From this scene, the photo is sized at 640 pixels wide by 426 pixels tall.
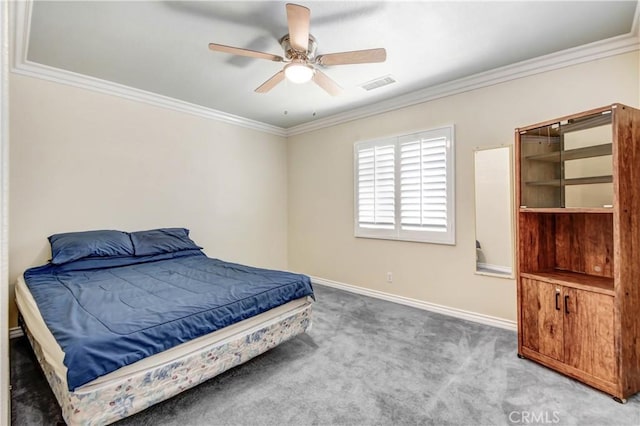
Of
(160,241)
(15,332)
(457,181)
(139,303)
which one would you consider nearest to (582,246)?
(457,181)

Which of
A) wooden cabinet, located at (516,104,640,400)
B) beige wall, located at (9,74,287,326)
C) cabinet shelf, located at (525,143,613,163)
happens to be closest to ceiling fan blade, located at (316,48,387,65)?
wooden cabinet, located at (516,104,640,400)

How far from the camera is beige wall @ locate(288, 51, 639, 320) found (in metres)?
2.74

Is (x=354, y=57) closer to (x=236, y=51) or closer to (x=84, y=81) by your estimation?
(x=236, y=51)

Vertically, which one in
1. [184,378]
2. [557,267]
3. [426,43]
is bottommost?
[184,378]

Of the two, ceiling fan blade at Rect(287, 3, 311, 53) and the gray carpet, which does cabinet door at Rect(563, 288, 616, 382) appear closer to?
the gray carpet

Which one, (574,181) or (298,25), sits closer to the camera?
(298,25)

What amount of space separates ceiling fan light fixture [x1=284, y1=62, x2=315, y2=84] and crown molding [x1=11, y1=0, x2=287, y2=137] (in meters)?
Result: 1.75

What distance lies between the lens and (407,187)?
3762 millimetres

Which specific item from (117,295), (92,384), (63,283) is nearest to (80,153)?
(63,283)

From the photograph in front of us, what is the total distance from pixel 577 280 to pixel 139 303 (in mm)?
3108

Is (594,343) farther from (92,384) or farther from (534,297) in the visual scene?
(92,384)

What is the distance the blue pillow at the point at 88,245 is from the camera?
2834 mm

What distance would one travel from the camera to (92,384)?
1.51 metres

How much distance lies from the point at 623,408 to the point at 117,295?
3.37 metres
